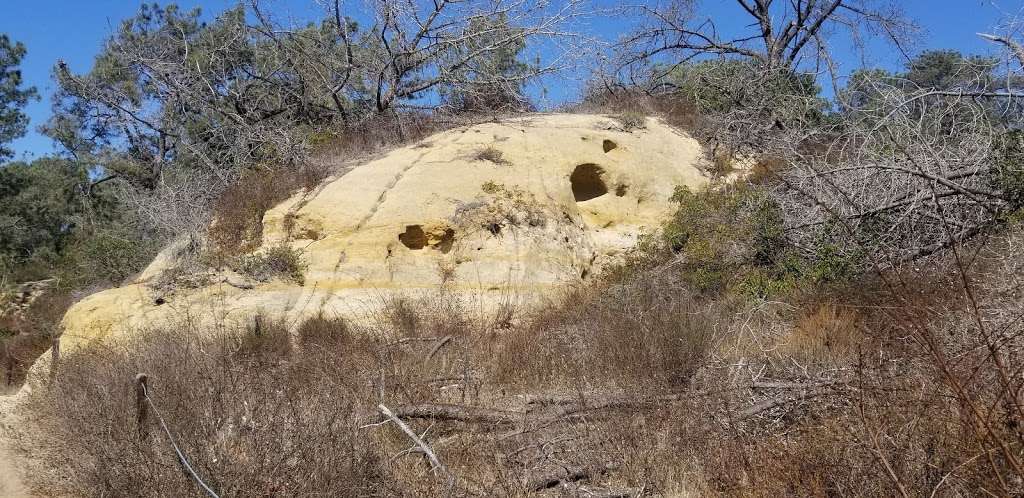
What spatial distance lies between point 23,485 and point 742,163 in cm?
1059

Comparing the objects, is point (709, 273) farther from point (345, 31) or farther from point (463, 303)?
point (345, 31)

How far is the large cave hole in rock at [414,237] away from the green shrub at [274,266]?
129 centimetres

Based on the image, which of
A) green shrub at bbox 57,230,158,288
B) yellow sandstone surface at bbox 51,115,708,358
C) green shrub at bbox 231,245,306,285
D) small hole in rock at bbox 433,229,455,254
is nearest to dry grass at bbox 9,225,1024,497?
yellow sandstone surface at bbox 51,115,708,358

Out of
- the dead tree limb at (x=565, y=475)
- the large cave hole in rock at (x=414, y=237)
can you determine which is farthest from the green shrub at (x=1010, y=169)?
the large cave hole in rock at (x=414, y=237)

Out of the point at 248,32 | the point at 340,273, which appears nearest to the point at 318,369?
the point at 340,273

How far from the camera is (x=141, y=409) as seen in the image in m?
4.52

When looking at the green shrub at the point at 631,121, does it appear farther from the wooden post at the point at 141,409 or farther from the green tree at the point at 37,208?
the green tree at the point at 37,208

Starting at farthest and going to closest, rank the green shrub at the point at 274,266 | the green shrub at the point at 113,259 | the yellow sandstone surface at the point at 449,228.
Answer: the green shrub at the point at 113,259, the green shrub at the point at 274,266, the yellow sandstone surface at the point at 449,228

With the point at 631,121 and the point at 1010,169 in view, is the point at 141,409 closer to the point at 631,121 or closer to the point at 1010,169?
the point at 1010,169

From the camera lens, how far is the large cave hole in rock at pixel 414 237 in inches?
391

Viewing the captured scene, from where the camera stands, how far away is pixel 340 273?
9.47 metres

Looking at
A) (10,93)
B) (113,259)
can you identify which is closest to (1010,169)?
(113,259)

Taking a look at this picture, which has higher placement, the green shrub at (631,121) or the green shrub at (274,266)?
the green shrub at (631,121)

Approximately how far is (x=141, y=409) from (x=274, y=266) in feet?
16.6
